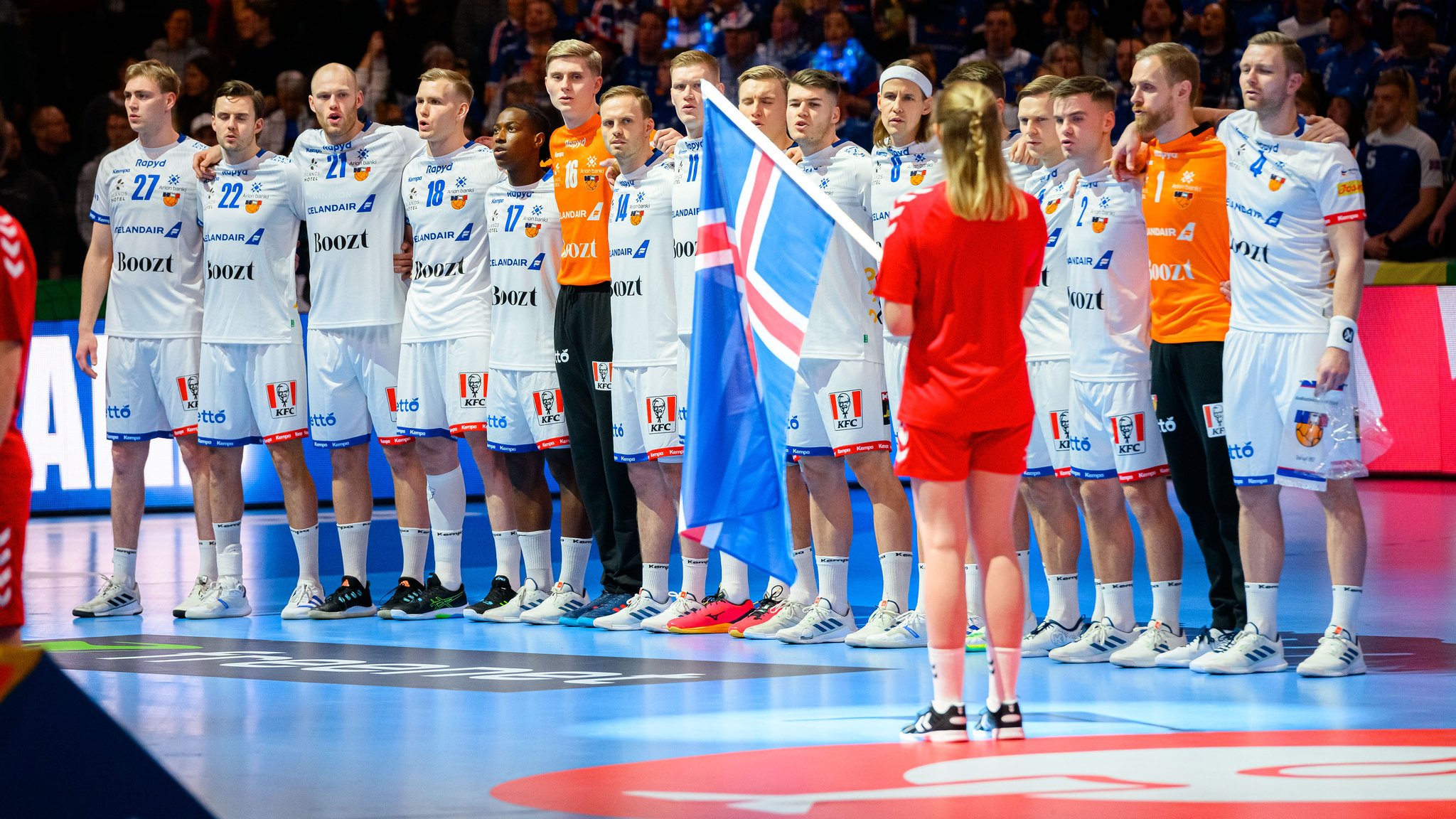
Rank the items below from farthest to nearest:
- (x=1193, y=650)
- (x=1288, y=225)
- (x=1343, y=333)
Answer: (x=1193, y=650) < (x=1288, y=225) < (x=1343, y=333)

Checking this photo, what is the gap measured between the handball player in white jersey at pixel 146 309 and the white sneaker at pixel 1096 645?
195 inches

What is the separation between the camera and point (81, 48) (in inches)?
682

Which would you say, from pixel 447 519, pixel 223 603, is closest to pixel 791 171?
pixel 447 519

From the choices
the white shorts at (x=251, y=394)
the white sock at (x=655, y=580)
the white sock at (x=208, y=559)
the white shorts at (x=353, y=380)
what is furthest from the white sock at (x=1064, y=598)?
the white sock at (x=208, y=559)

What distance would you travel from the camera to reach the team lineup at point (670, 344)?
771cm

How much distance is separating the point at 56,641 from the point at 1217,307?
5.89 m

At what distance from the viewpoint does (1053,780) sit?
5633 millimetres

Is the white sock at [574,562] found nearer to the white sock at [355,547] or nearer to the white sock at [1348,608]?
the white sock at [355,547]

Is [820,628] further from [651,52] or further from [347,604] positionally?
[651,52]

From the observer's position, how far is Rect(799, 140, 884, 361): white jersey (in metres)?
8.93

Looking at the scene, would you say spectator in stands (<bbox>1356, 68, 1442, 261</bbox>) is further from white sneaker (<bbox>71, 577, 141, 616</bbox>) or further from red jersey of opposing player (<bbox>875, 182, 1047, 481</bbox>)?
white sneaker (<bbox>71, 577, 141, 616</bbox>)

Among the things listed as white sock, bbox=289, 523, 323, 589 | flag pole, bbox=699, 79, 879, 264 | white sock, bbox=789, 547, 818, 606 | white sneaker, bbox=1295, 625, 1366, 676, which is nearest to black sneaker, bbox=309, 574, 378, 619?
white sock, bbox=289, 523, 323, 589

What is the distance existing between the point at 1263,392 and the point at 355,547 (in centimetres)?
511

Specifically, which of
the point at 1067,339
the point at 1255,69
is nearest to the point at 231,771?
the point at 1067,339
